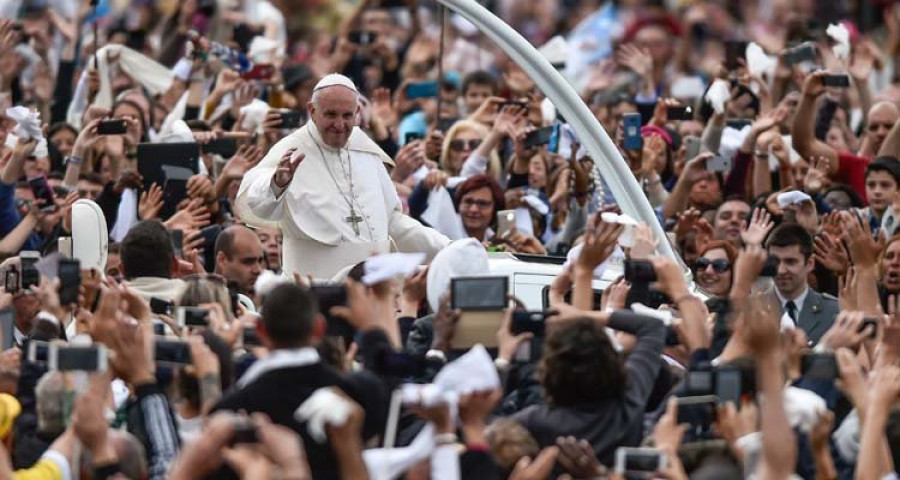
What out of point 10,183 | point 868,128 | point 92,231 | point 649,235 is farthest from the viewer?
point 868,128

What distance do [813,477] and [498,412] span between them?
4.77 feet

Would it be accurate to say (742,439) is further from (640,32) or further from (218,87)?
(640,32)

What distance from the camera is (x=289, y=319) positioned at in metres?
8.09

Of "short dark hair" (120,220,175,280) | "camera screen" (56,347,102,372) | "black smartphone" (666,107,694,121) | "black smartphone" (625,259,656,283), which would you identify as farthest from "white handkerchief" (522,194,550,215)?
"camera screen" (56,347,102,372)

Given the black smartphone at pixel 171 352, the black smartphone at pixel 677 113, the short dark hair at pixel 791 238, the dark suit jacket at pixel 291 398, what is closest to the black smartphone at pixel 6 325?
the black smartphone at pixel 171 352

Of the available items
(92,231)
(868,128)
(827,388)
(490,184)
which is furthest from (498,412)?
(868,128)

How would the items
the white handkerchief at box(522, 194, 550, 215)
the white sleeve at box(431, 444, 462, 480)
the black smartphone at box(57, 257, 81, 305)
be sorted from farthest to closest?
the white handkerchief at box(522, 194, 550, 215) < the black smartphone at box(57, 257, 81, 305) < the white sleeve at box(431, 444, 462, 480)

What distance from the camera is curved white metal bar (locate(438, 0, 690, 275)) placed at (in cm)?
1260

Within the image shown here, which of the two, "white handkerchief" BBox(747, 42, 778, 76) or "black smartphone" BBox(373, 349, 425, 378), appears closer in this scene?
"black smartphone" BBox(373, 349, 425, 378)

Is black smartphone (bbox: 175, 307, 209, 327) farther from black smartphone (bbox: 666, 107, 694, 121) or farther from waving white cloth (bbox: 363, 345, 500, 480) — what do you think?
black smartphone (bbox: 666, 107, 694, 121)

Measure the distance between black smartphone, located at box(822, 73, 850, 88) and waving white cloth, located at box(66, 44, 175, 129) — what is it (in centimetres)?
509

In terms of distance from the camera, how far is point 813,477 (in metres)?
8.63

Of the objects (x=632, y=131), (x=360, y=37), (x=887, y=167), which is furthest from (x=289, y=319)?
(x=360, y=37)

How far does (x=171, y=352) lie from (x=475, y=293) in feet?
3.85
